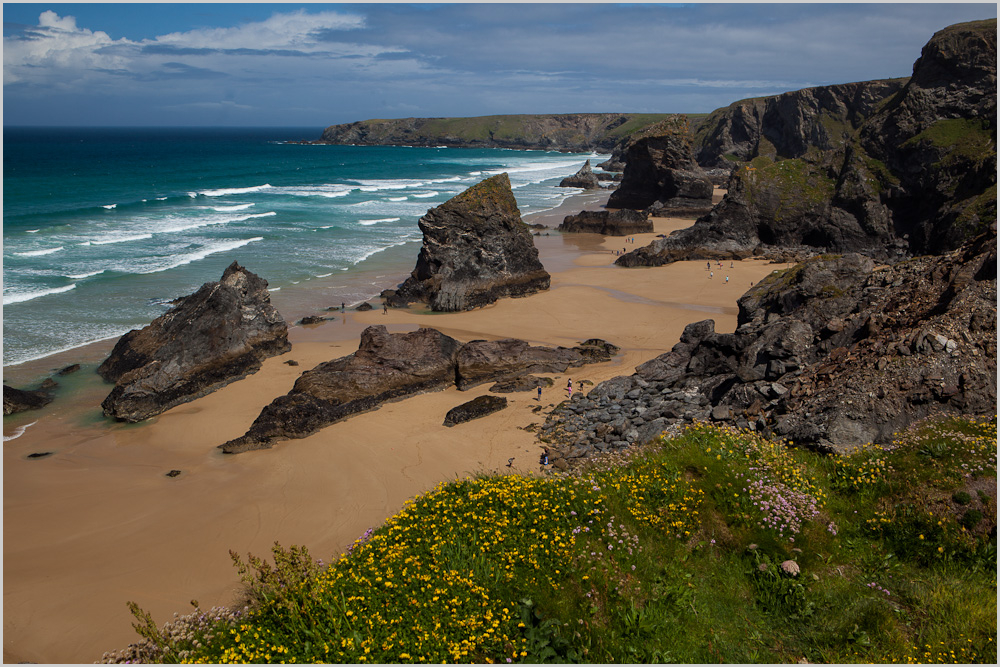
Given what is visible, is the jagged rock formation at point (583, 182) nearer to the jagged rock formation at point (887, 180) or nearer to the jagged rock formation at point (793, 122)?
the jagged rock formation at point (793, 122)

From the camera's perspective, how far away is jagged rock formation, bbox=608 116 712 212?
61688 millimetres

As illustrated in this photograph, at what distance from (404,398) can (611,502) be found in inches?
424

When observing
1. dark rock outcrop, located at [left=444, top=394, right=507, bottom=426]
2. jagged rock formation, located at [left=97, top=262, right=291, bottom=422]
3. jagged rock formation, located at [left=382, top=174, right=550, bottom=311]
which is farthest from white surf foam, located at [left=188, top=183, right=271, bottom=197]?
dark rock outcrop, located at [left=444, top=394, right=507, bottom=426]

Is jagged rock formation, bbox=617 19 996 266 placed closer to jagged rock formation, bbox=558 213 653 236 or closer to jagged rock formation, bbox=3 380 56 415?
jagged rock formation, bbox=558 213 653 236

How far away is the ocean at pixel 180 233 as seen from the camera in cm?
2983

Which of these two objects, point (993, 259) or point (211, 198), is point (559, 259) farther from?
point (211, 198)

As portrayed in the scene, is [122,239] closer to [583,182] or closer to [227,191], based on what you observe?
[227,191]

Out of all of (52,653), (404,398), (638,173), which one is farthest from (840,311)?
(638,173)

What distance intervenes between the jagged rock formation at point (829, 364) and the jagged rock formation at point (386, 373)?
3133 millimetres

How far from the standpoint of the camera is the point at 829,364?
1316cm

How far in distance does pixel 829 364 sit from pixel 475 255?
21.2 meters

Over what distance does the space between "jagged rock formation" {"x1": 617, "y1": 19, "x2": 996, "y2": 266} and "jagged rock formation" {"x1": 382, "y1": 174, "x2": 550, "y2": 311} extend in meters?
8.61

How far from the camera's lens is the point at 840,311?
16172mm

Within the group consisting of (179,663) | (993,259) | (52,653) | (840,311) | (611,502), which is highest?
(993,259)
